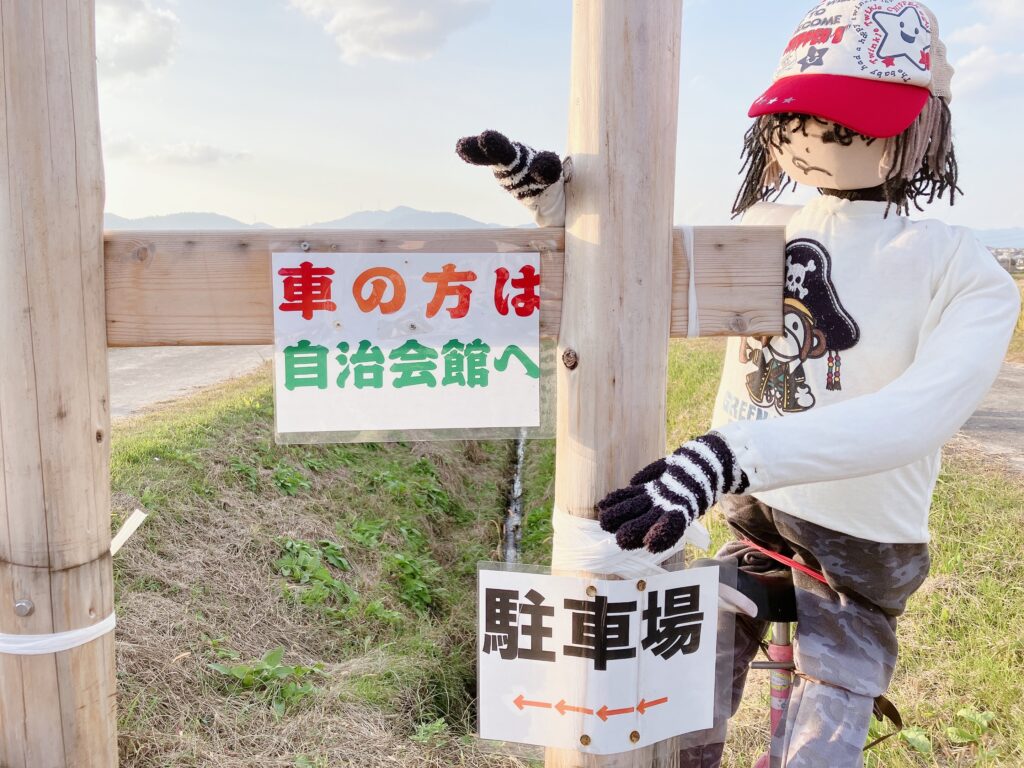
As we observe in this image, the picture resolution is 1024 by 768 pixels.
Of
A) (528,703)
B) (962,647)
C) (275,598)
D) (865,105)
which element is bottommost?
(275,598)

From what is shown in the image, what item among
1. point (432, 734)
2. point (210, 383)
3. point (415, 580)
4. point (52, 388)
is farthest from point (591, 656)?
point (210, 383)

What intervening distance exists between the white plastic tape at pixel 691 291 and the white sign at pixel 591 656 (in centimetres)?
55

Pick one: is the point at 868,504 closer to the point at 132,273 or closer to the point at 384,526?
the point at 132,273

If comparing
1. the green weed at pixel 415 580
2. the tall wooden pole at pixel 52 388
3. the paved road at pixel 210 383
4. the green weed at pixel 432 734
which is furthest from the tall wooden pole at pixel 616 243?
the paved road at pixel 210 383

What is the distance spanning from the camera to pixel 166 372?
367 inches

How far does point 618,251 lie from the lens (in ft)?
5.34

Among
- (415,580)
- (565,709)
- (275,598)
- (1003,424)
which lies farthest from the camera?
(1003,424)

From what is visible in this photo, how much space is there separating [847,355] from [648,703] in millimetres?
906

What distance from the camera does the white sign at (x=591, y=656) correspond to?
1.70 meters

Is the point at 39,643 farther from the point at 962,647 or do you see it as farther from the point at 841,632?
the point at 962,647

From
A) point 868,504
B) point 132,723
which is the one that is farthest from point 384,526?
point 868,504

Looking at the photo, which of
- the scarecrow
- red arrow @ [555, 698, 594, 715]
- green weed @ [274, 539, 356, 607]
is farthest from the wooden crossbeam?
green weed @ [274, 539, 356, 607]

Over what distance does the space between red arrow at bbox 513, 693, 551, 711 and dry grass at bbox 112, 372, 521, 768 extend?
1.58m

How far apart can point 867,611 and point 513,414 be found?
41.3 inches
